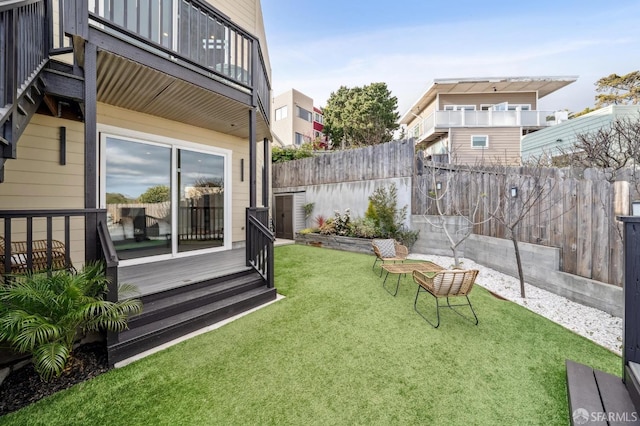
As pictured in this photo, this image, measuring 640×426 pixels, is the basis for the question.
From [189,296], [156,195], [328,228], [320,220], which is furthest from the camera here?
[320,220]

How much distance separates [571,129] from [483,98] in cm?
537

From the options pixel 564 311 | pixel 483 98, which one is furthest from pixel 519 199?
pixel 483 98

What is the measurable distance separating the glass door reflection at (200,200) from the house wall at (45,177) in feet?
5.27

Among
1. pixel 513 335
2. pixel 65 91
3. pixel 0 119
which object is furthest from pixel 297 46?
pixel 513 335

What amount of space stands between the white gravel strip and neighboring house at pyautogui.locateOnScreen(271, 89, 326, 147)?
19.0 meters

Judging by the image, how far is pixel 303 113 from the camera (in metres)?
23.6

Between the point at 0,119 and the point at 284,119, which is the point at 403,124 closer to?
the point at 284,119

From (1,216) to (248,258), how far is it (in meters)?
2.81

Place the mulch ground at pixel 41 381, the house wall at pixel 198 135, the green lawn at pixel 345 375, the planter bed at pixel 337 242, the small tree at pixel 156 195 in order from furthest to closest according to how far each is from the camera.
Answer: the planter bed at pixel 337 242 < the small tree at pixel 156 195 < the house wall at pixel 198 135 < the mulch ground at pixel 41 381 < the green lawn at pixel 345 375

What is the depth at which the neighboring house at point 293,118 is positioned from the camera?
22.3 meters

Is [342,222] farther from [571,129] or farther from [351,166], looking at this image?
[571,129]

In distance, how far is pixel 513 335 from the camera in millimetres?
3113

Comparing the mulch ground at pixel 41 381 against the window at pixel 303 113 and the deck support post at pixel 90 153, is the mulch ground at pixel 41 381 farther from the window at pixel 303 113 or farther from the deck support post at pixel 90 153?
the window at pixel 303 113

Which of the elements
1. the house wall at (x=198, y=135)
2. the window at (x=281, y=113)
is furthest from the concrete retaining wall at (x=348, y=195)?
the window at (x=281, y=113)
